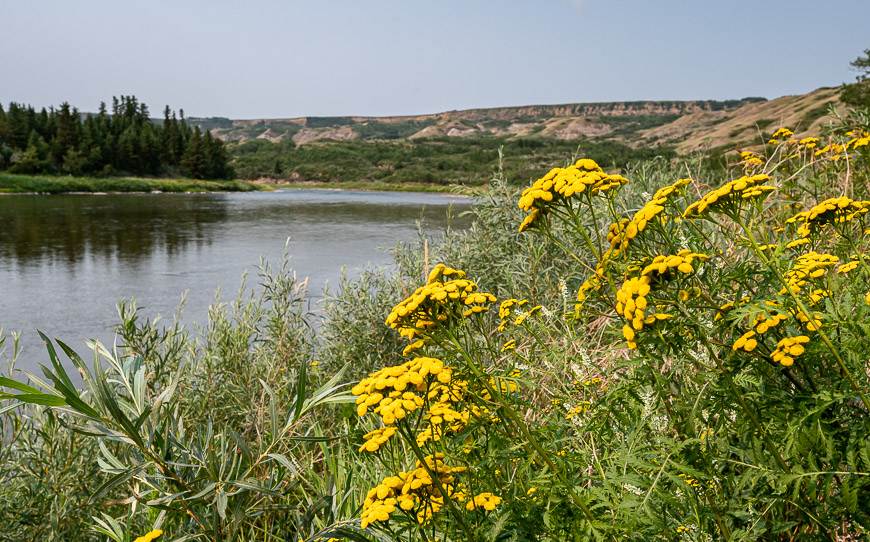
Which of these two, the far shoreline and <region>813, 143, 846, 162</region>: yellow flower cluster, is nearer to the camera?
<region>813, 143, 846, 162</region>: yellow flower cluster

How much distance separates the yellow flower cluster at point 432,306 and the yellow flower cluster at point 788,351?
0.84 metres

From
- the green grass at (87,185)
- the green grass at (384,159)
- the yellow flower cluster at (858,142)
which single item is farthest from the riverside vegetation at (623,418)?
the green grass at (384,159)

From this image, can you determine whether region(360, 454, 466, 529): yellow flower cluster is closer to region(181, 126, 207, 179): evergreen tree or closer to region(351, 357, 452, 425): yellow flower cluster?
region(351, 357, 452, 425): yellow flower cluster

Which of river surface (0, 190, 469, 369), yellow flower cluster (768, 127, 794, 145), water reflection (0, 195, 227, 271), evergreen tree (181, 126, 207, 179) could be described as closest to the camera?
yellow flower cluster (768, 127, 794, 145)

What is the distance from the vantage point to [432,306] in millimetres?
1882

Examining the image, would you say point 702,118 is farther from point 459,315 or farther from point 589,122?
point 459,315

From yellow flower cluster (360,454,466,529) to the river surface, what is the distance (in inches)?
169

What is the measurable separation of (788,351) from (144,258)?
19806mm

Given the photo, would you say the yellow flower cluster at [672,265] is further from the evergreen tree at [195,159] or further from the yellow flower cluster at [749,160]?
the evergreen tree at [195,159]

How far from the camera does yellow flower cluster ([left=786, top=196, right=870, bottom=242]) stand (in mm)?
1973

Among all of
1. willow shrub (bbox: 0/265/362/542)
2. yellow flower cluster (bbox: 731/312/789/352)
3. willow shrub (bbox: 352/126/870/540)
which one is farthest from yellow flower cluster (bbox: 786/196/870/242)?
willow shrub (bbox: 0/265/362/542)

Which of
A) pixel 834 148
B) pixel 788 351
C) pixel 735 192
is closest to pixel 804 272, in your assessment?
pixel 735 192

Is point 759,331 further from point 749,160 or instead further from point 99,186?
point 99,186

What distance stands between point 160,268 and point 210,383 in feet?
43.7
